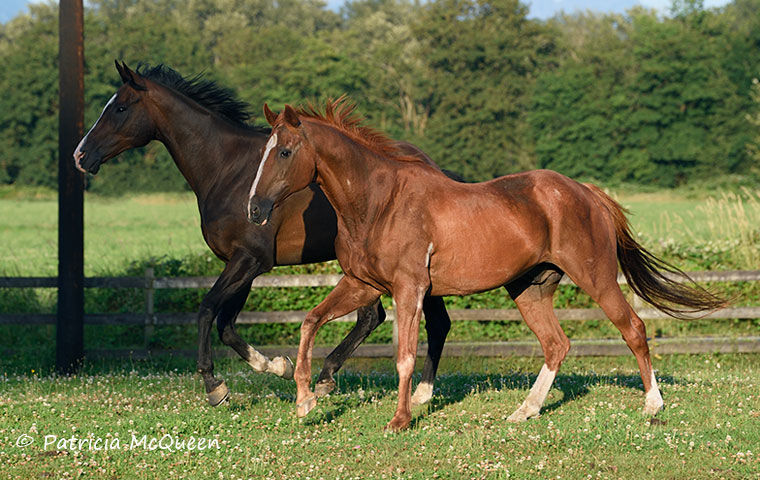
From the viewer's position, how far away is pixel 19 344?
12.2 meters

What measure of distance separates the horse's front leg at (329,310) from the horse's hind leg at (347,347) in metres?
0.94

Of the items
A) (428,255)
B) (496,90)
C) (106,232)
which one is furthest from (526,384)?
(496,90)

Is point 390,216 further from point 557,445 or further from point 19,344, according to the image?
point 19,344

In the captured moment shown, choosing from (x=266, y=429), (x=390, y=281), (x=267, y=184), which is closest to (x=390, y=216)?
(x=390, y=281)

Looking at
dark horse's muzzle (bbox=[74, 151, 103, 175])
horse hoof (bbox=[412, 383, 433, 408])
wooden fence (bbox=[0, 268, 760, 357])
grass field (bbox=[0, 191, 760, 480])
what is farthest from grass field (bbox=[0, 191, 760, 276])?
horse hoof (bbox=[412, 383, 433, 408])

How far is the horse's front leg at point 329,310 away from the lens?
21.0ft

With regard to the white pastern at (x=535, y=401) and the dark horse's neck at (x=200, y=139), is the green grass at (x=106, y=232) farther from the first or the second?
the white pastern at (x=535, y=401)

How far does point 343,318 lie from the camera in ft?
36.9

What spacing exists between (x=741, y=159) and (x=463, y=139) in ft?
52.2

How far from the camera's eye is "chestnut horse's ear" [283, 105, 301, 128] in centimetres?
600

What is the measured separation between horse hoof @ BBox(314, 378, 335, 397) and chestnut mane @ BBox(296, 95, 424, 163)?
2.16 meters

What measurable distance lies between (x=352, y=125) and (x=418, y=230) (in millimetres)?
1037

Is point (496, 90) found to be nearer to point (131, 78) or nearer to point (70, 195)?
point (70, 195)

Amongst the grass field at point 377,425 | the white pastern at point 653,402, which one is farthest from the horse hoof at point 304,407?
the white pastern at point 653,402
